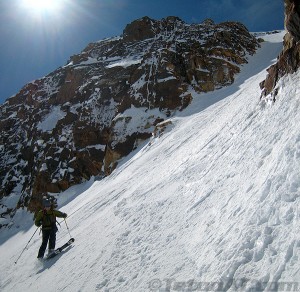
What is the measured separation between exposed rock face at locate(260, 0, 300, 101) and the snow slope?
54 cm

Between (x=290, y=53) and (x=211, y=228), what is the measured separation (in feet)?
24.8

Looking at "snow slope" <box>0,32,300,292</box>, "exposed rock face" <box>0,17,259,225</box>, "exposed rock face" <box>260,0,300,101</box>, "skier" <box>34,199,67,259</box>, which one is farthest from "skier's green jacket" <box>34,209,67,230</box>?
"exposed rock face" <box>0,17,259,225</box>

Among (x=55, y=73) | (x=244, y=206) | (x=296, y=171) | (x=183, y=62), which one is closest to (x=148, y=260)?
(x=244, y=206)

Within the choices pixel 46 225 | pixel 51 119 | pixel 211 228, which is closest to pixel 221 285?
pixel 211 228

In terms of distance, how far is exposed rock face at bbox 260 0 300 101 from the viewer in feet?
32.3

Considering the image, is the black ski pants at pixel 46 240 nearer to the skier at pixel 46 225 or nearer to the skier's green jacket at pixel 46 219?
the skier at pixel 46 225

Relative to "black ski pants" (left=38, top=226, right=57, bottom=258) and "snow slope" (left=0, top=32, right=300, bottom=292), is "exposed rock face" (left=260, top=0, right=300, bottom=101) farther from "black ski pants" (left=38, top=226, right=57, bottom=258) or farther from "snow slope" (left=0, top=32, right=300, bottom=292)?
"black ski pants" (left=38, top=226, right=57, bottom=258)

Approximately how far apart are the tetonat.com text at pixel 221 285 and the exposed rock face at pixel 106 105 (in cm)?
2435

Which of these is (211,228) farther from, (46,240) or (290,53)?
(46,240)

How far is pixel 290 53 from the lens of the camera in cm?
1005

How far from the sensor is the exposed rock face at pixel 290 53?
9.86 m

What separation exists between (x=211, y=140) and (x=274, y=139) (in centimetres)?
537

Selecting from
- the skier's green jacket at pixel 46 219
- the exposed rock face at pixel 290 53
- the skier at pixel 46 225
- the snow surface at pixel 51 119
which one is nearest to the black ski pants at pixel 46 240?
the skier at pixel 46 225

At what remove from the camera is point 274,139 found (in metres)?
7.54
